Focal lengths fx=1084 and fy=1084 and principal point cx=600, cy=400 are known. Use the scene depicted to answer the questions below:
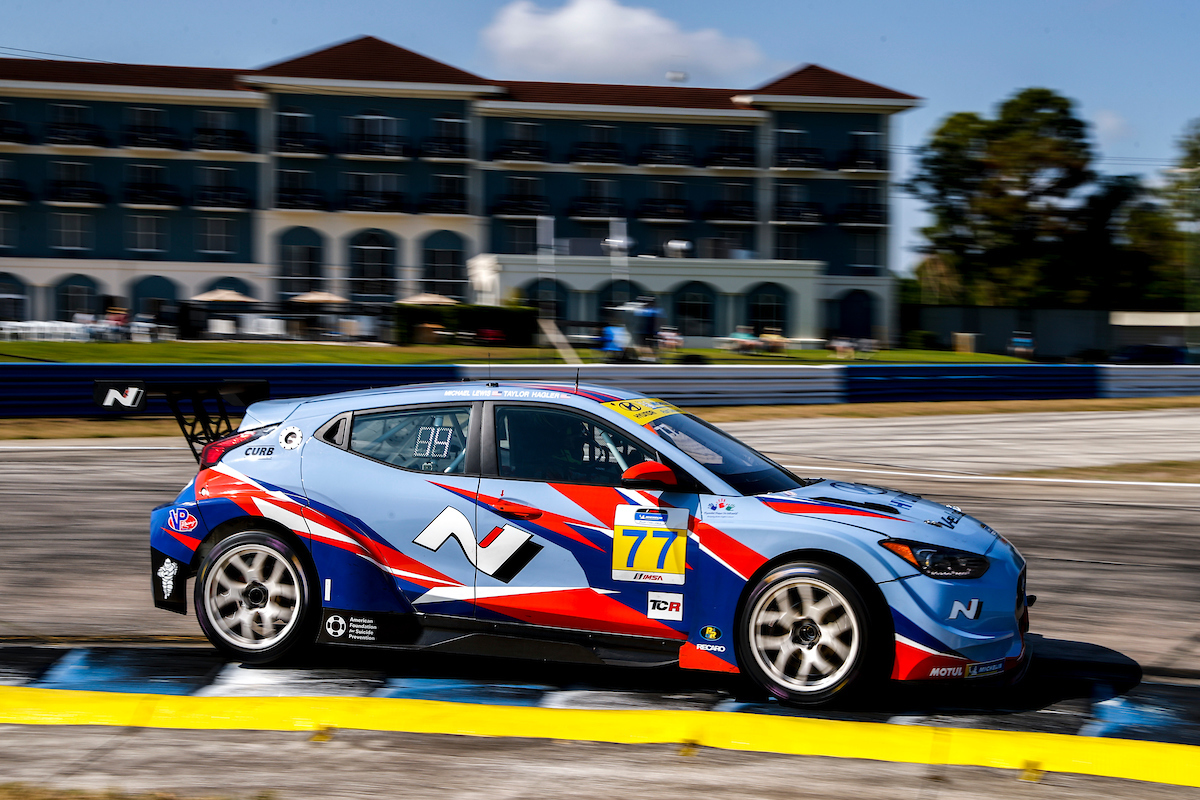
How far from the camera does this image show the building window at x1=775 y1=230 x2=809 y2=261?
54500 mm

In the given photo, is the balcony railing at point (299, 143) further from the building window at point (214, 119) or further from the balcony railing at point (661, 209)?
the balcony railing at point (661, 209)

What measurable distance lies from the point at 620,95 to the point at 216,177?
65.3 ft

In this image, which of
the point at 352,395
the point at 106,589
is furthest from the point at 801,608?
the point at 106,589

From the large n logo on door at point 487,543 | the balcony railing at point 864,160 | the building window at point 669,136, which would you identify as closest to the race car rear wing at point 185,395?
the large n logo on door at point 487,543

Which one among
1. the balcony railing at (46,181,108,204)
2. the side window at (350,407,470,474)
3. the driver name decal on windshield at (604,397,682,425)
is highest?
the balcony railing at (46,181,108,204)

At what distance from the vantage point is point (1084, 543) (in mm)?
8875

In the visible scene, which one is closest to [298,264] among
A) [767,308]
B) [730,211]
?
[730,211]

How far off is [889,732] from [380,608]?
95.2 inches

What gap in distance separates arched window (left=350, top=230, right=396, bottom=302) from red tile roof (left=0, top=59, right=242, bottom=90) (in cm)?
942

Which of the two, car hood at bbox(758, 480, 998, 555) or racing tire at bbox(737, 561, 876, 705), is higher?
car hood at bbox(758, 480, 998, 555)

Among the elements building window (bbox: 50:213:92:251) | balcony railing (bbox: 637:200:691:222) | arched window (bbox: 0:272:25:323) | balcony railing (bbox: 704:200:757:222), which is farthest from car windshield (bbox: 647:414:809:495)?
building window (bbox: 50:213:92:251)

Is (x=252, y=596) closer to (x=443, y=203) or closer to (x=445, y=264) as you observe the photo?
(x=445, y=264)

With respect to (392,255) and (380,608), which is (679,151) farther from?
(380,608)

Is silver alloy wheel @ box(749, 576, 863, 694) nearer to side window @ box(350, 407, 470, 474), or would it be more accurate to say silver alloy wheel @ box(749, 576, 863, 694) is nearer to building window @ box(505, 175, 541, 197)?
side window @ box(350, 407, 470, 474)
